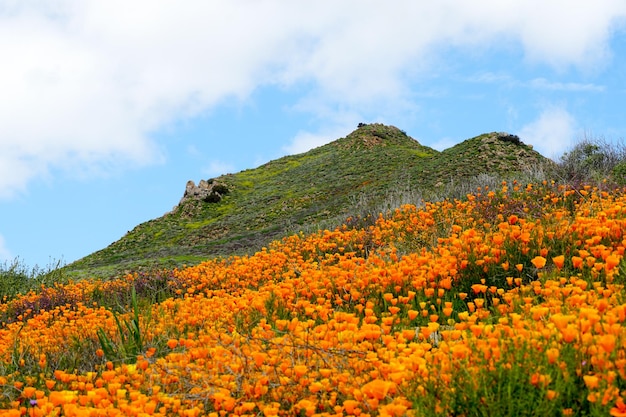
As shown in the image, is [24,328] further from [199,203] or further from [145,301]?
[199,203]

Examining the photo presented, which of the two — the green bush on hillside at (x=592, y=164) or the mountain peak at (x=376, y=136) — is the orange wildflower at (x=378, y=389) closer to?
the green bush on hillside at (x=592, y=164)

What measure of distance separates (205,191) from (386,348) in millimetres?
32250

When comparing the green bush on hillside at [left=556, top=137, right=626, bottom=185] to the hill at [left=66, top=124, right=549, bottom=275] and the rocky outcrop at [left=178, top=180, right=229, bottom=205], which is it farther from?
the rocky outcrop at [left=178, top=180, right=229, bottom=205]

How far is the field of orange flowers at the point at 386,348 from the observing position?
Result: 9.92 feet

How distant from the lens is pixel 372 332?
3959mm

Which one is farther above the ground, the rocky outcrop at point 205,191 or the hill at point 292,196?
the rocky outcrop at point 205,191

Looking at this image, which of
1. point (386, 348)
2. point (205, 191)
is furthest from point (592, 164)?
point (205, 191)

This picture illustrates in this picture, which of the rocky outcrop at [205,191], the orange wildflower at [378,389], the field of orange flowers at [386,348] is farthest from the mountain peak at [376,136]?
the orange wildflower at [378,389]

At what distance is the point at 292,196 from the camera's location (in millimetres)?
32062

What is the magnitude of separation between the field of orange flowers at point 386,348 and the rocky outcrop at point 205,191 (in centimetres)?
2520

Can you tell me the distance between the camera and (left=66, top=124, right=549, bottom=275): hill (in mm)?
23547

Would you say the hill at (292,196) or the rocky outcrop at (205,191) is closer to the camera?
the hill at (292,196)

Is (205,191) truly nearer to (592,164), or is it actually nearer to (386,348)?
(592,164)

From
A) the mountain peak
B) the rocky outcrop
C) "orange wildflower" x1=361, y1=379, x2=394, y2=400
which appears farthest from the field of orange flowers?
the mountain peak
